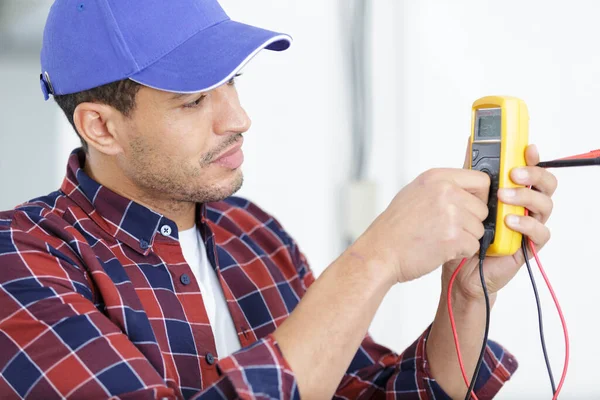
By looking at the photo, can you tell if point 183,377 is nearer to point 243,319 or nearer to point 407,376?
point 243,319

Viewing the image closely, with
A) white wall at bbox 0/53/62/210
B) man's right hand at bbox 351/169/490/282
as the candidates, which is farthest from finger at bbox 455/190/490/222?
white wall at bbox 0/53/62/210

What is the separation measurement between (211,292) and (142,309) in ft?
0.55

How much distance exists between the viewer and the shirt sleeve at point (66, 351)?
0.86m

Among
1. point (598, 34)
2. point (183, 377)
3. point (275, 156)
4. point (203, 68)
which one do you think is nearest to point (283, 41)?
point (203, 68)

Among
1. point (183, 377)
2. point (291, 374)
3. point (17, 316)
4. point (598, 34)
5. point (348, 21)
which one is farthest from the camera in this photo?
point (348, 21)

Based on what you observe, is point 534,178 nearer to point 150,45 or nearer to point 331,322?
point 331,322

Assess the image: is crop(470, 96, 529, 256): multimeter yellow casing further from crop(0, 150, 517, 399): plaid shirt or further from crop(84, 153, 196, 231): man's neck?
crop(84, 153, 196, 231): man's neck

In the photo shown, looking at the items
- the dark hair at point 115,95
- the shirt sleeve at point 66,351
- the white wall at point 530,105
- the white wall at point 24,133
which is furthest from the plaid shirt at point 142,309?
the white wall at point 530,105

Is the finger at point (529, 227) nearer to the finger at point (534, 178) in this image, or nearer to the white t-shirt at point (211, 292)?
the finger at point (534, 178)

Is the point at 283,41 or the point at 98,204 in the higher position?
the point at 283,41

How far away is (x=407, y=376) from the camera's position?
1.17 m

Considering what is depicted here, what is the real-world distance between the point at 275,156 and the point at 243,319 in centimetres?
99

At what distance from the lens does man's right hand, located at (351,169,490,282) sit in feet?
2.92

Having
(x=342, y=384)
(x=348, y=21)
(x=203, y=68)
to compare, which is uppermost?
(x=348, y=21)
